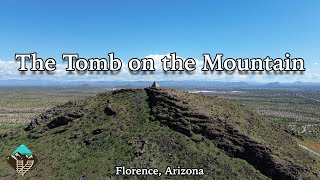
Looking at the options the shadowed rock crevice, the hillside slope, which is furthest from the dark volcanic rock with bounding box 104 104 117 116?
the shadowed rock crevice

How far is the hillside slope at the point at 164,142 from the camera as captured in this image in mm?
37375

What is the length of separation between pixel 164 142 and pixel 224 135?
719 cm

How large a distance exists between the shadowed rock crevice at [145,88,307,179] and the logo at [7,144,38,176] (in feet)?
52.8

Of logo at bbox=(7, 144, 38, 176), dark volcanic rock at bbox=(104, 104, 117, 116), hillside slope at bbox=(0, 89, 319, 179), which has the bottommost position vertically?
logo at bbox=(7, 144, 38, 176)

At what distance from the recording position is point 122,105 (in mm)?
49062

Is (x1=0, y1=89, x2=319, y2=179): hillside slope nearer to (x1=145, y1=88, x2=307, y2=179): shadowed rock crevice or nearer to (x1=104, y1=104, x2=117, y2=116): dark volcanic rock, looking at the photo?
(x1=145, y1=88, x2=307, y2=179): shadowed rock crevice

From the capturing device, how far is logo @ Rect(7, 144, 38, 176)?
4078cm

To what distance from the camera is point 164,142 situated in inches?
1572

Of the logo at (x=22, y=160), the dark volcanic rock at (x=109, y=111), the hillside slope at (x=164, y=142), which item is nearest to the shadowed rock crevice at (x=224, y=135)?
the hillside slope at (x=164, y=142)

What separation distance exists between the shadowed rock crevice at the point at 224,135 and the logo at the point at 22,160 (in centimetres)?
1610

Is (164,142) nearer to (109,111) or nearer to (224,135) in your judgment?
(224,135)

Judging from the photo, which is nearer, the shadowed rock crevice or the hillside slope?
the shadowed rock crevice

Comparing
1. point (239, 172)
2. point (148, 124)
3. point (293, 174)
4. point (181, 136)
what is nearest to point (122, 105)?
point (148, 124)

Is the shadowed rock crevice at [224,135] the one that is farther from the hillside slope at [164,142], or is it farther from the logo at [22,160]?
the logo at [22,160]
